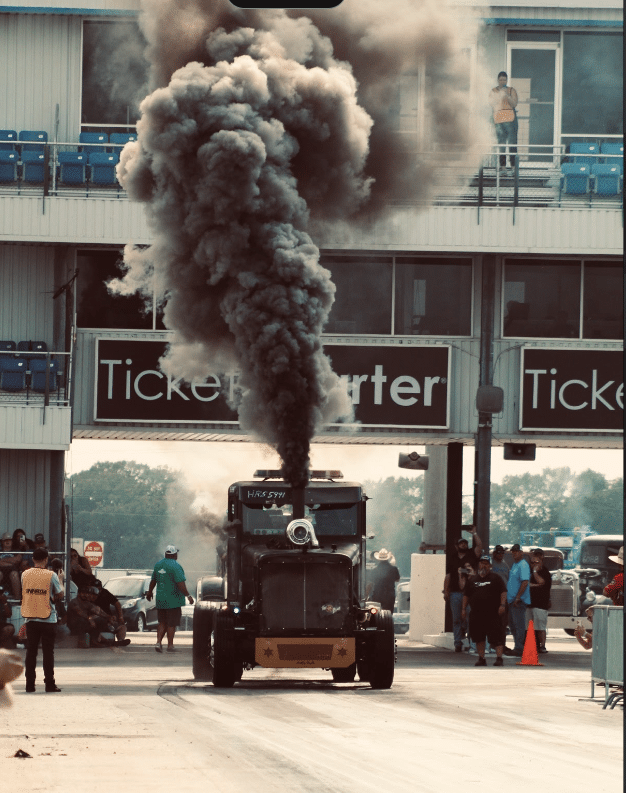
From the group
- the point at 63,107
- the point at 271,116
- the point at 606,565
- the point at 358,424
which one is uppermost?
the point at 63,107

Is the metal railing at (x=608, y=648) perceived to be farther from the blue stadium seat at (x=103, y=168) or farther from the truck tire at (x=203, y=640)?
the blue stadium seat at (x=103, y=168)

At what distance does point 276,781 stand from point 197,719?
338 cm

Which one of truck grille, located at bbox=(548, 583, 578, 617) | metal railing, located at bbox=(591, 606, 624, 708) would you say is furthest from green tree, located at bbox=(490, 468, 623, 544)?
metal railing, located at bbox=(591, 606, 624, 708)

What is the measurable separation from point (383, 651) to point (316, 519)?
1755 mm

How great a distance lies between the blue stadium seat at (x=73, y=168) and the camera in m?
25.4

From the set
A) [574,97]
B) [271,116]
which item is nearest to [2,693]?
[271,116]

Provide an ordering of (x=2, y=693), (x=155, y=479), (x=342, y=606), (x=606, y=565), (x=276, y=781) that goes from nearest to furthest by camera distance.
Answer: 1. (x=2, y=693)
2. (x=276, y=781)
3. (x=342, y=606)
4. (x=606, y=565)
5. (x=155, y=479)

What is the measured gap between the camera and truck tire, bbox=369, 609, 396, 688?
1519 centimetres

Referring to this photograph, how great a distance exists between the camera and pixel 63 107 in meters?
26.3

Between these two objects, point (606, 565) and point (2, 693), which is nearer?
point (2, 693)

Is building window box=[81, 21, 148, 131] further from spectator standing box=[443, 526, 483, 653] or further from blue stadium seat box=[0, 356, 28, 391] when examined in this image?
spectator standing box=[443, 526, 483, 653]

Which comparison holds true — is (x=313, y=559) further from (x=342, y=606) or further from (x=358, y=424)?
(x=358, y=424)

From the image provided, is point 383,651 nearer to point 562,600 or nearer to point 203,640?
point 203,640

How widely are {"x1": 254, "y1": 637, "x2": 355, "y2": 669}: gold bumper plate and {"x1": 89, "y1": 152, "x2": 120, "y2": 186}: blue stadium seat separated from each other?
12.5 m
